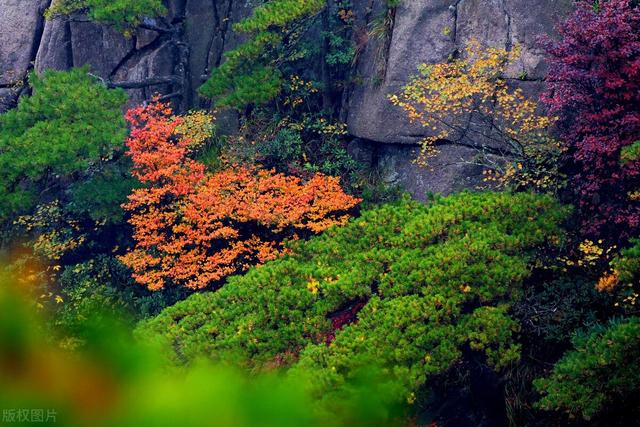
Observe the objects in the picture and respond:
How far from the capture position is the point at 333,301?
877cm

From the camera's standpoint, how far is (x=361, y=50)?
577 inches

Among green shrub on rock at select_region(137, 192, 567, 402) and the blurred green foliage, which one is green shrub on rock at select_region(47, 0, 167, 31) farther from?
the blurred green foliage

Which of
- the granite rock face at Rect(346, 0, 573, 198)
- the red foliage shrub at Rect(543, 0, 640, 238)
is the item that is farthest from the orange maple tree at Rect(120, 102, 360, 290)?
the red foliage shrub at Rect(543, 0, 640, 238)

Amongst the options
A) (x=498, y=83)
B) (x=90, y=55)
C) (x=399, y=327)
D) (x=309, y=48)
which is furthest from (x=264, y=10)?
(x=399, y=327)

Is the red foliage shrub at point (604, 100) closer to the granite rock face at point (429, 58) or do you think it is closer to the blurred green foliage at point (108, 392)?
the granite rock face at point (429, 58)

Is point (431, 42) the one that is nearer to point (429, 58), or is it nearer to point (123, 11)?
point (429, 58)

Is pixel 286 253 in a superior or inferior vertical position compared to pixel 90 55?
inferior

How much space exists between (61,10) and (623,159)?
14.0 metres

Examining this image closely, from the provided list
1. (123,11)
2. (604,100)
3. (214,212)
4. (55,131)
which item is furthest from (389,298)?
(123,11)

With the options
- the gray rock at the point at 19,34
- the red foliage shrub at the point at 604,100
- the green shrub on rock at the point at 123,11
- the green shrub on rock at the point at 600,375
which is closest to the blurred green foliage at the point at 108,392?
the green shrub on rock at the point at 600,375

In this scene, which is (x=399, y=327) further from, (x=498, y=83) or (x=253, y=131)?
(x=253, y=131)

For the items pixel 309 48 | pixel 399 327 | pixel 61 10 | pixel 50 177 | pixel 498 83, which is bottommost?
pixel 399 327

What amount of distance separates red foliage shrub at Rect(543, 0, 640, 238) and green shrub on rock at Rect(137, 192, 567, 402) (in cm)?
109

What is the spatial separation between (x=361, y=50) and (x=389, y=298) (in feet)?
26.3
